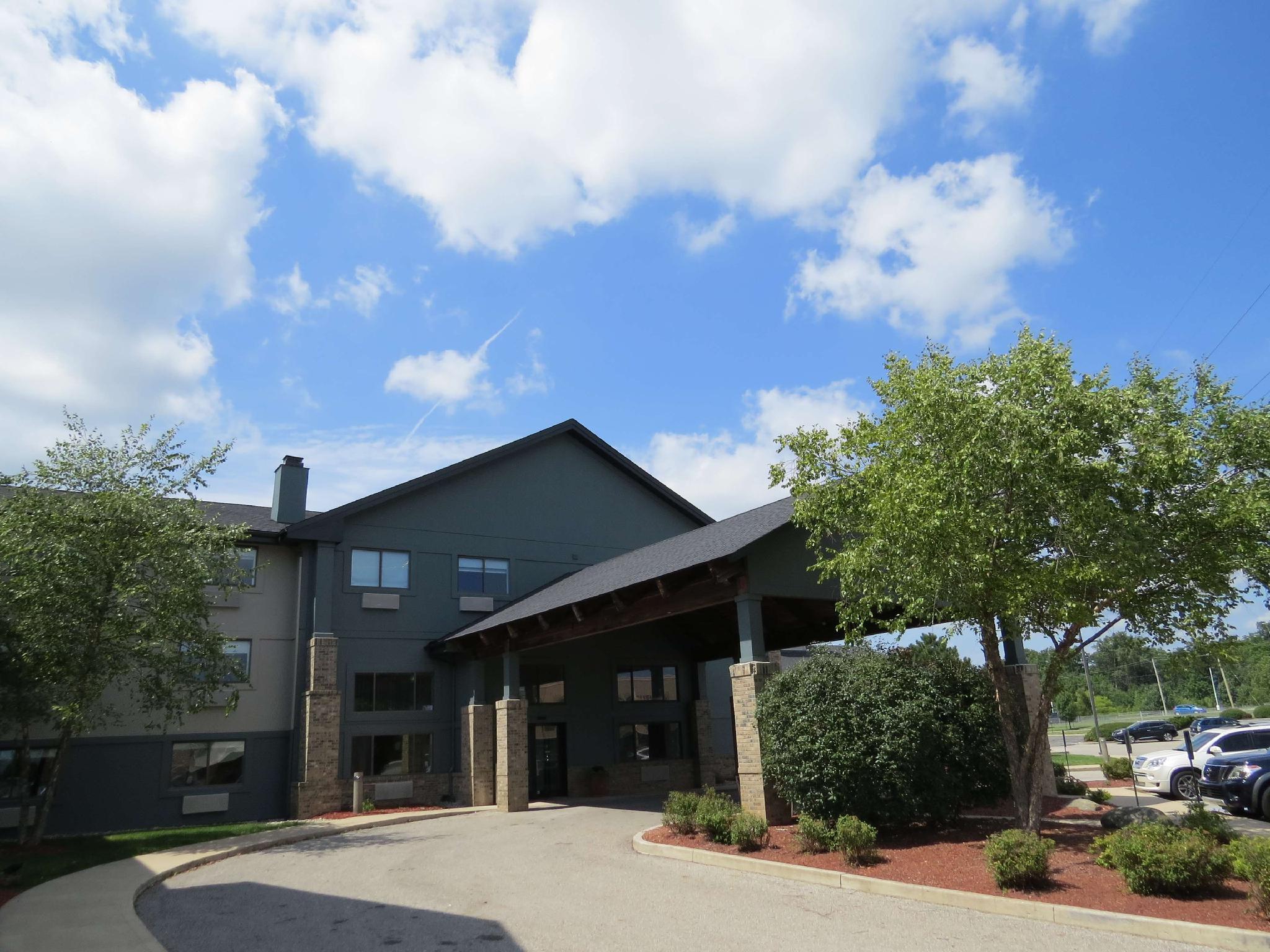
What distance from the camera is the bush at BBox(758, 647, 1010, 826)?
44.0ft

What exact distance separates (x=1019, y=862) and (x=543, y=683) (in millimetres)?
18469

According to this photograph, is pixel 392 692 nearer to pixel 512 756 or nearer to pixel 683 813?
pixel 512 756

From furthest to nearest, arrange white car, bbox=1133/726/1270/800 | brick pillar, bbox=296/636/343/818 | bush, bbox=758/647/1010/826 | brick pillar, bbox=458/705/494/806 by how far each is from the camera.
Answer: brick pillar, bbox=458/705/494/806
brick pillar, bbox=296/636/343/818
white car, bbox=1133/726/1270/800
bush, bbox=758/647/1010/826

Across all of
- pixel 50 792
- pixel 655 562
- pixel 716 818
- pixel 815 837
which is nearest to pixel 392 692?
pixel 50 792

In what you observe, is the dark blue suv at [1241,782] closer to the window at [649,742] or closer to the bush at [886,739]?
the bush at [886,739]

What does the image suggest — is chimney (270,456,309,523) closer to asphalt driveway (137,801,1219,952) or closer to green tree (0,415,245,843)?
green tree (0,415,245,843)

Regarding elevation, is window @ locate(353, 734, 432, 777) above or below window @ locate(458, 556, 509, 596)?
below

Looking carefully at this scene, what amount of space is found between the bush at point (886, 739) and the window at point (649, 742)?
13.6m

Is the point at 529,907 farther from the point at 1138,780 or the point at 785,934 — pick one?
the point at 1138,780

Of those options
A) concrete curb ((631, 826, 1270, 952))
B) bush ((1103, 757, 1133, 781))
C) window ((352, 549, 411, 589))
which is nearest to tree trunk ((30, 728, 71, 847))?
window ((352, 549, 411, 589))

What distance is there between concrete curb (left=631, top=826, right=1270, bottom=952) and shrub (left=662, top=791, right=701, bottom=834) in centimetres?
157

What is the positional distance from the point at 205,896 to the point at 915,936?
976 cm

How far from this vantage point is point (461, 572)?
90.3 feet

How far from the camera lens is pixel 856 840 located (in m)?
12.0
